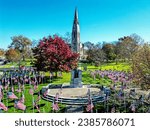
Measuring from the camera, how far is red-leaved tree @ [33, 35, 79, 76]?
618 inches

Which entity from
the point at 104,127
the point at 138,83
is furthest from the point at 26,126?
the point at 138,83

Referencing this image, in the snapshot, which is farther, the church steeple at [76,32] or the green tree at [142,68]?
the church steeple at [76,32]

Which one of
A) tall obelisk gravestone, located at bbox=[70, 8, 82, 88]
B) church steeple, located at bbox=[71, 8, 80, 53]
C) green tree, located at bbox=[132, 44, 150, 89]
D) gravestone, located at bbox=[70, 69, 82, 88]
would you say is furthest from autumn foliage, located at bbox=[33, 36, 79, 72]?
green tree, located at bbox=[132, 44, 150, 89]

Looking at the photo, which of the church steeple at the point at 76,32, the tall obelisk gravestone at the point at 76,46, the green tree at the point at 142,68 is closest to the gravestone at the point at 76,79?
the tall obelisk gravestone at the point at 76,46

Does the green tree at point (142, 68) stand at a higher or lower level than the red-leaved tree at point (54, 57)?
lower

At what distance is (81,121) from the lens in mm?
4578

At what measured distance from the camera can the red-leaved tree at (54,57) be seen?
51.5ft

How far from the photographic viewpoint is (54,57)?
52.1 ft

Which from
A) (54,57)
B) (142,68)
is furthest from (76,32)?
(142,68)

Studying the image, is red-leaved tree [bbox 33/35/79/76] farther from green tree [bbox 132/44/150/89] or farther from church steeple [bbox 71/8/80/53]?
green tree [bbox 132/44/150/89]

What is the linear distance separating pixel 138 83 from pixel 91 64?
20715 millimetres

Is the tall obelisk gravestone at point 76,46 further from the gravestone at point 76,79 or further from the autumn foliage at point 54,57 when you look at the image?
the autumn foliage at point 54,57

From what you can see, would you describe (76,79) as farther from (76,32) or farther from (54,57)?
(54,57)

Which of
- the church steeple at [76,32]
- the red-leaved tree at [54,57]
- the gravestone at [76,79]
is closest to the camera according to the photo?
the gravestone at [76,79]
